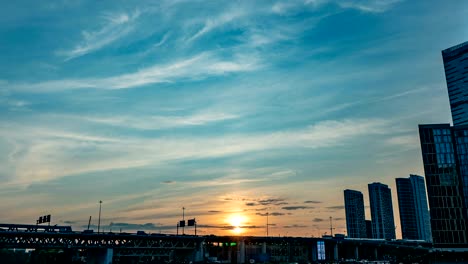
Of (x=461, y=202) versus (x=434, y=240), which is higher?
(x=461, y=202)

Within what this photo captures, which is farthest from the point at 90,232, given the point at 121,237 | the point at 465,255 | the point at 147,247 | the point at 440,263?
the point at 465,255

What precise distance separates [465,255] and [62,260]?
194698 mm

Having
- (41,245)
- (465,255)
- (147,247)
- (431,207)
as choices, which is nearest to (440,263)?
(465,255)

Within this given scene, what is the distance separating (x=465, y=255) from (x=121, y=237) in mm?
157724

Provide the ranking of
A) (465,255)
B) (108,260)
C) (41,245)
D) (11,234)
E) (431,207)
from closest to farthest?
(11,234) < (41,245) < (108,260) < (465,255) < (431,207)

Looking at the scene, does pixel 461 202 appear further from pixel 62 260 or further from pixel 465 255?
pixel 62 260

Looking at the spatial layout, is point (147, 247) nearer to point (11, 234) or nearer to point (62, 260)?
point (62, 260)

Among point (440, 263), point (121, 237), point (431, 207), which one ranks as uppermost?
point (431, 207)

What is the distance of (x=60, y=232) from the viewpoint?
15662cm

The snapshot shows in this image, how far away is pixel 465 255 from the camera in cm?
17788

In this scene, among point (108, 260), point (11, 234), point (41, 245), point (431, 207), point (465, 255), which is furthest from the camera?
point (431, 207)

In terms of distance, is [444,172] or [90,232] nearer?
[90,232]

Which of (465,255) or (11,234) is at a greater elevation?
(11,234)

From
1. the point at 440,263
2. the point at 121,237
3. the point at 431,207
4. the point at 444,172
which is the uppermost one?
the point at 444,172
